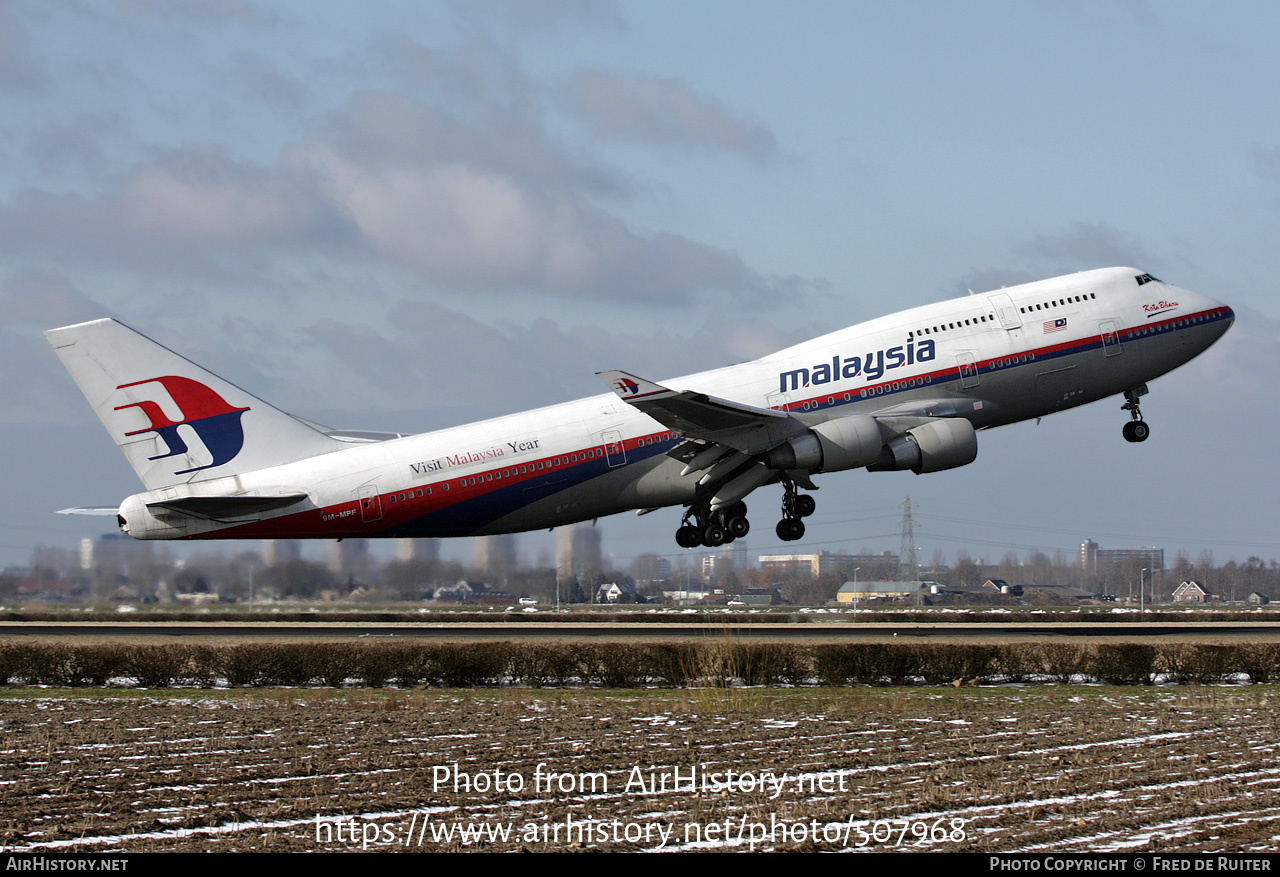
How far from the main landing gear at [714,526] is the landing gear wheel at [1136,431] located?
13229 mm

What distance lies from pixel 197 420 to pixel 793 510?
17955mm

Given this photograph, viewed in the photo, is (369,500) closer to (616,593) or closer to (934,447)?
(934,447)

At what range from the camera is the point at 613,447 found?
38.3 metres

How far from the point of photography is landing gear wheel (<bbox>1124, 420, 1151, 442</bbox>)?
42.9m

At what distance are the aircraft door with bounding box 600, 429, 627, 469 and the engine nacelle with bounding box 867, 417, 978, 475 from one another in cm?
738

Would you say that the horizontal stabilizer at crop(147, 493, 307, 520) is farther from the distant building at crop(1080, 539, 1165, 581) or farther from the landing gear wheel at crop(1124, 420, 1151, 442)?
the distant building at crop(1080, 539, 1165, 581)

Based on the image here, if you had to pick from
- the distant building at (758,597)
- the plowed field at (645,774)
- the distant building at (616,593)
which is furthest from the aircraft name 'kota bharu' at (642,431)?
the distant building at (758,597)

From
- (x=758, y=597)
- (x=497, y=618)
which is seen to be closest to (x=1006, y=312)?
(x=497, y=618)

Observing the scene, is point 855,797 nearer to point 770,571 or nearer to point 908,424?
point 908,424

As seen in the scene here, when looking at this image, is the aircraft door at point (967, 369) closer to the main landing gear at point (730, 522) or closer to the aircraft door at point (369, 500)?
the main landing gear at point (730, 522)

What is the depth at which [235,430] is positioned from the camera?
38.1 metres

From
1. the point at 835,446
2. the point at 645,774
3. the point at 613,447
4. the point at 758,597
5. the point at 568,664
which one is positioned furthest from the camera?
the point at 758,597

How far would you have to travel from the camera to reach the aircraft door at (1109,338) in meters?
40.1
